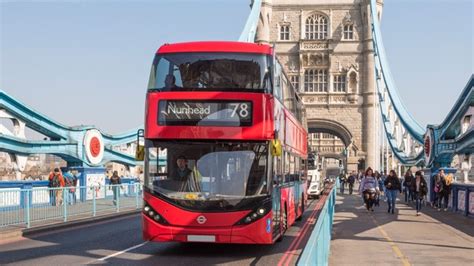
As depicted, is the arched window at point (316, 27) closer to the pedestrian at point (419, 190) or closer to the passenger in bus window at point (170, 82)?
the pedestrian at point (419, 190)

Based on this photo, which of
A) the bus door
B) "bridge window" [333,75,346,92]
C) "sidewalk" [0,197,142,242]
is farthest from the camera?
"bridge window" [333,75,346,92]

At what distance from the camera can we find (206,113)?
11.0 meters

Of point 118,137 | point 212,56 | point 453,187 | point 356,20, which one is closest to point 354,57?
point 356,20

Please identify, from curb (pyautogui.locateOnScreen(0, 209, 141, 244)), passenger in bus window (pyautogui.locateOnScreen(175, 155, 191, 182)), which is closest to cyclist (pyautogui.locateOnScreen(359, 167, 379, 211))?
curb (pyautogui.locateOnScreen(0, 209, 141, 244))

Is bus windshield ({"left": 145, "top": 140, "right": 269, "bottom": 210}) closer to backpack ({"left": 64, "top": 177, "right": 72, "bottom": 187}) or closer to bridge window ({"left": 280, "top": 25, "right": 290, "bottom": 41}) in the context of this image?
backpack ({"left": 64, "top": 177, "right": 72, "bottom": 187})

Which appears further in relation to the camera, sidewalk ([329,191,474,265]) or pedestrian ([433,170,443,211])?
pedestrian ([433,170,443,211])

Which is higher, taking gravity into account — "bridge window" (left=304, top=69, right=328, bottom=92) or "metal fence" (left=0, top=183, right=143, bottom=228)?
"bridge window" (left=304, top=69, right=328, bottom=92)

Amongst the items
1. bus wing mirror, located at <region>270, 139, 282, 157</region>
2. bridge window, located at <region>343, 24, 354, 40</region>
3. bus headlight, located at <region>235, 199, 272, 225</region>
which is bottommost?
bus headlight, located at <region>235, 199, 272, 225</region>

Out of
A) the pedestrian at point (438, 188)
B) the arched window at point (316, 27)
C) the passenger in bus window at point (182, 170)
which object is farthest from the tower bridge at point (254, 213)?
the arched window at point (316, 27)

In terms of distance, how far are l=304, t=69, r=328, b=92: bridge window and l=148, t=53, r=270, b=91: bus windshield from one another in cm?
5721

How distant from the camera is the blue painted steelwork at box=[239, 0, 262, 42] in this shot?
67375 millimetres

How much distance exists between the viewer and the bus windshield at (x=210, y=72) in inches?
440

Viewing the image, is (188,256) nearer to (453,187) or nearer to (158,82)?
(158,82)

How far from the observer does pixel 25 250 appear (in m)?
12.1
